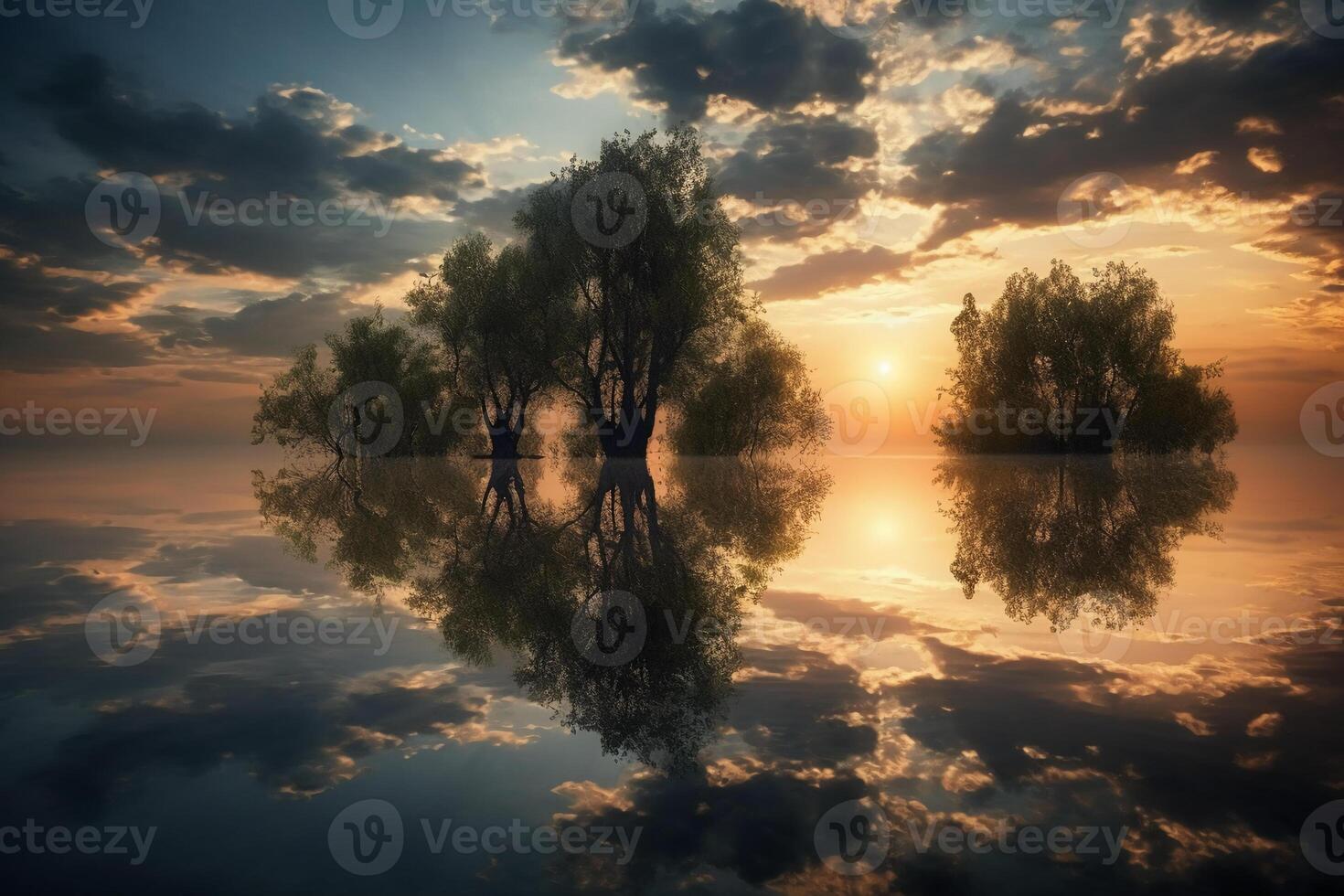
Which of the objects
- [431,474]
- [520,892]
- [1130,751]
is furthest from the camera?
[431,474]

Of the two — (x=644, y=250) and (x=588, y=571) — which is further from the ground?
(x=644, y=250)

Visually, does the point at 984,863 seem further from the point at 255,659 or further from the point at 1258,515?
the point at 1258,515

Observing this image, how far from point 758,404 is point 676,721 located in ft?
163

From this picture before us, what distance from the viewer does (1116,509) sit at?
17906mm

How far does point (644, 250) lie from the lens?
39.2 meters

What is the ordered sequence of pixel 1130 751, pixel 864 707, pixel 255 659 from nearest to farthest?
pixel 1130 751 < pixel 864 707 < pixel 255 659

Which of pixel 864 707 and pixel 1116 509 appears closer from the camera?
pixel 864 707

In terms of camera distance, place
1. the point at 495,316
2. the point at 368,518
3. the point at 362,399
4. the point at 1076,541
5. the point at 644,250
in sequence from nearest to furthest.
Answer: the point at 1076,541
the point at 368,518
the point at 644,250
the point at 495,316
the point at 362,399

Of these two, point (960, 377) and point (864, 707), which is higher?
point (960, 377)

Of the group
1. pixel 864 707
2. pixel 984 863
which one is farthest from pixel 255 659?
pixel 984 863

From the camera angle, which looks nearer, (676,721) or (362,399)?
(676,721)

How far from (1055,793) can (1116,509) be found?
53.6 feet

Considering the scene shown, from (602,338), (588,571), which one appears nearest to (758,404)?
(602,338)

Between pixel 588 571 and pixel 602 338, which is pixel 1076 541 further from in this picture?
pixel 602 338
